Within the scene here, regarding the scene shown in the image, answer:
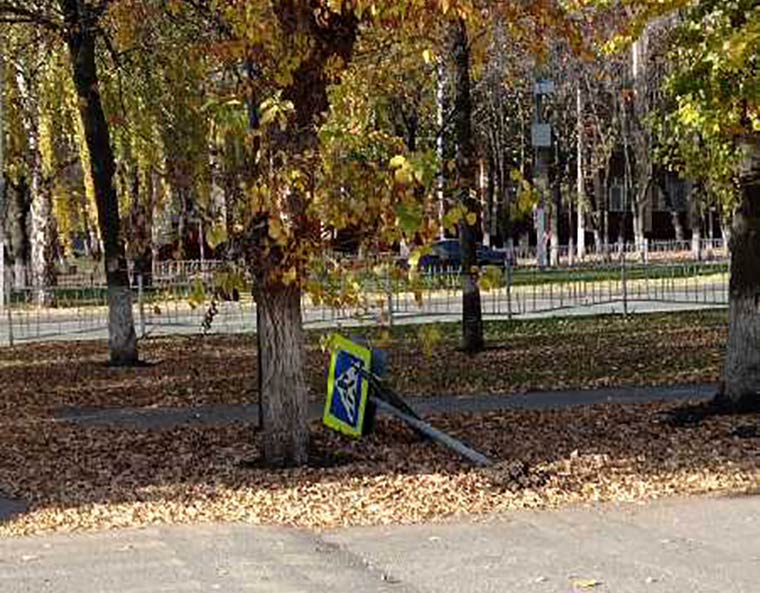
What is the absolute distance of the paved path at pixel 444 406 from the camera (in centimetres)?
1337

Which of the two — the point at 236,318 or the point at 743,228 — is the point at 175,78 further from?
the point at 743,228

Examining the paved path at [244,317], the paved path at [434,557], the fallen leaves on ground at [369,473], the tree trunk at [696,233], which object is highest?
the tree trunk at [696,233]

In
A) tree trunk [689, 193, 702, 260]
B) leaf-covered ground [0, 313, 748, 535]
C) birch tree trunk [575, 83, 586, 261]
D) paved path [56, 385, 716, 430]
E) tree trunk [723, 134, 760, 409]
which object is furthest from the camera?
birch tree trunk [575, 83, 586, 261]

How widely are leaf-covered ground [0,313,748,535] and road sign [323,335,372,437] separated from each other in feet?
0.61

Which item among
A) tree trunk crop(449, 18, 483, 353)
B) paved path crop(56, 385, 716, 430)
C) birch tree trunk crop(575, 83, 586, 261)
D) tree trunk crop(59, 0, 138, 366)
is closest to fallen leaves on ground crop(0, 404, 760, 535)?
paved path crop(56, 385, 716, 430)

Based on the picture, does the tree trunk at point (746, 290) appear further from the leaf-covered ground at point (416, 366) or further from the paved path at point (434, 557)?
the paved path at point (434, 557)

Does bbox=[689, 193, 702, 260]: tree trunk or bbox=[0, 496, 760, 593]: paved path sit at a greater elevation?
bbox=[689, 193, 702, 260]: tree trunk

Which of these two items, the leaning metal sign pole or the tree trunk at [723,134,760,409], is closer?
the leaning metal sign pole

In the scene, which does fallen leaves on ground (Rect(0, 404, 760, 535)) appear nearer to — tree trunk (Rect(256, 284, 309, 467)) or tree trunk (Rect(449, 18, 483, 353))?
tree trunk (Rect(256, 284, 309, 467))

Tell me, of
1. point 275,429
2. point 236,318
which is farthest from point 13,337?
point 275,429

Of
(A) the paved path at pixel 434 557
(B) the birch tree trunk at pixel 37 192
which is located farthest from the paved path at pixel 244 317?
(A) the paved path at pixel 434 557

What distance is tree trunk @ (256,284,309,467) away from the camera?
9.96m

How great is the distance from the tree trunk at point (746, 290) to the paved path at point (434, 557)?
3343 millimetres

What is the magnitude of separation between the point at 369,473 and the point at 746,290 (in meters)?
4.24
